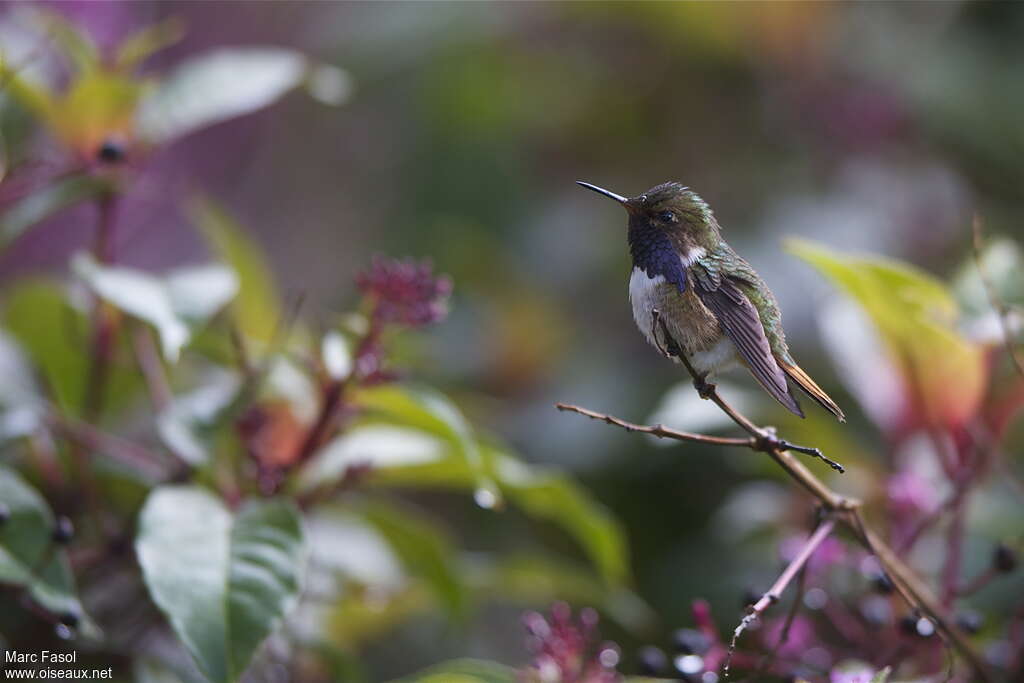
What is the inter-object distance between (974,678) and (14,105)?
1053mm

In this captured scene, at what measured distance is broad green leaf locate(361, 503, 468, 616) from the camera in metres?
1.03

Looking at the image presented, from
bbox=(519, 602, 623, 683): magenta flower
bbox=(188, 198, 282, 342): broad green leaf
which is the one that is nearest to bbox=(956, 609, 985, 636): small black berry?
bbox=(519, 602, 623, 683): magenta flower

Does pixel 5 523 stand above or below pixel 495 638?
above

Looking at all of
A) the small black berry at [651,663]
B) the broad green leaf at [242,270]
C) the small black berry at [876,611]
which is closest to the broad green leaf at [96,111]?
the broad green leaf at [242,270]

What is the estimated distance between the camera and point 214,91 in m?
1.05

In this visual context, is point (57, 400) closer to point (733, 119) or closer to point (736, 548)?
point (736, 548)

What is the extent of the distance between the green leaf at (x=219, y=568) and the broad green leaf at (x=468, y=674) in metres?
0.11

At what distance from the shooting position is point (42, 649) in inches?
36.2

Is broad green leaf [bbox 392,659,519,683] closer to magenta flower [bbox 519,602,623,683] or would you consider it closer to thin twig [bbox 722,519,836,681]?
magenta flower [bbox 519,602,623,683]

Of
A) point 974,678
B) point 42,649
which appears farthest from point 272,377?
point 974,678

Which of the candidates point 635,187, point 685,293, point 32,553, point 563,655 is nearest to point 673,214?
point 685,293

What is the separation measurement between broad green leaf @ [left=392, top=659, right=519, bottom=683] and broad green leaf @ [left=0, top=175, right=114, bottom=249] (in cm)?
53

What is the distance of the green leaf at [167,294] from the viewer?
816 mm

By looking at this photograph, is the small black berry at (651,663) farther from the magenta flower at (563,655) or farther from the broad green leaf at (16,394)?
the broad green leaf at (16,394)
